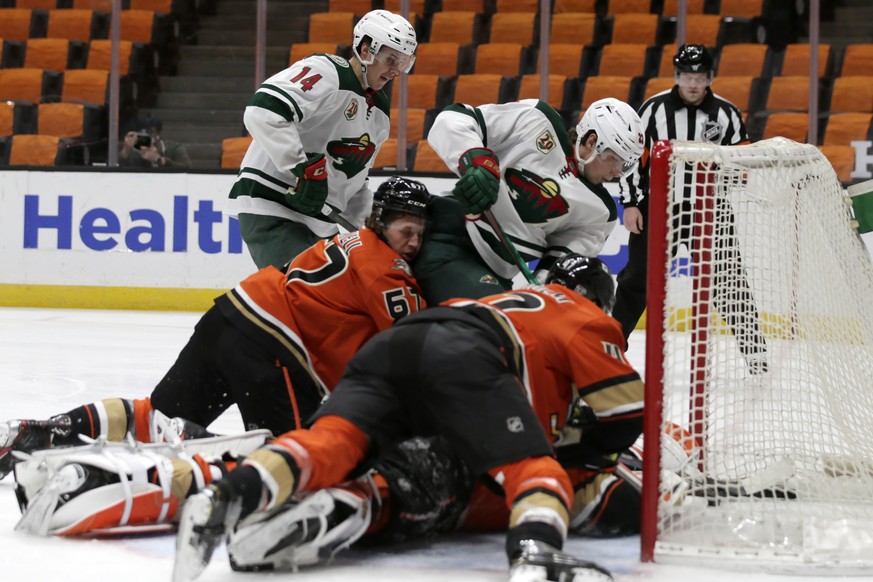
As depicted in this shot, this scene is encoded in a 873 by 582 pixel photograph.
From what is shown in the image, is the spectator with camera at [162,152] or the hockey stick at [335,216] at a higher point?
the spectator with camera at [162,152]

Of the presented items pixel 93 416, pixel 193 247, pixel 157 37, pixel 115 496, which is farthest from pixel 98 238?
pixel 115 496

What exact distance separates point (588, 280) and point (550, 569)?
69 centimetres

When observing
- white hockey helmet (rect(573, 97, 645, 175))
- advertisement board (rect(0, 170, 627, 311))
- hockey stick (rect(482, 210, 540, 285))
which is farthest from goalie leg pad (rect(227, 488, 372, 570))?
advertisement board (rect(0, 170, 627, 311))

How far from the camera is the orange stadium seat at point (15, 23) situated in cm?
745

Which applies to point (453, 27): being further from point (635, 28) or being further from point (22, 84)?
point (22, 84)

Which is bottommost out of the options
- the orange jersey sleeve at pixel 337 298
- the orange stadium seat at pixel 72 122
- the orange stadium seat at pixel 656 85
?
the orange jersey sleeve at pixel 337 298

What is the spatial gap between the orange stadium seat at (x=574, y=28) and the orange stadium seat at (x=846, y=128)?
1.53 m

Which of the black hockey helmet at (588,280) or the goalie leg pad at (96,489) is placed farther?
the black hockey helmet at (588,280)

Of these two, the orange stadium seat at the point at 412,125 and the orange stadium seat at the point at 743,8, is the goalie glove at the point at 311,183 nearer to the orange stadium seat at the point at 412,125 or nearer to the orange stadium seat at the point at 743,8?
the orange stadium seat at the point at 412,125

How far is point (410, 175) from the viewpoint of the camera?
259 inches

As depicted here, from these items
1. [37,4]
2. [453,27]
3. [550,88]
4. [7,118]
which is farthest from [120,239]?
[550,88]

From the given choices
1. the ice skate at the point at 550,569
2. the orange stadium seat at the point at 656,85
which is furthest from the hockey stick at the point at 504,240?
the orange stadium seat at the point at 656,85

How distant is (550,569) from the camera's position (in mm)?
1809

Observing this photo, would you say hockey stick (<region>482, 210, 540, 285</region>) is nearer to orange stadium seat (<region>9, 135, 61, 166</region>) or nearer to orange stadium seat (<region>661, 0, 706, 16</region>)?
orange stadium seat (<region>661, 0, 706, 16</region>)
